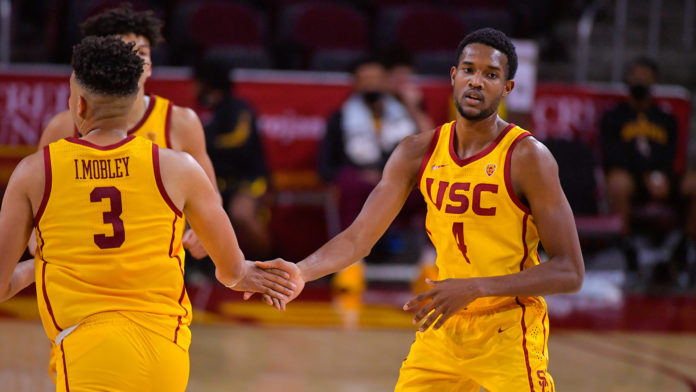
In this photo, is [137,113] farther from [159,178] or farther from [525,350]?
A: [525,350]

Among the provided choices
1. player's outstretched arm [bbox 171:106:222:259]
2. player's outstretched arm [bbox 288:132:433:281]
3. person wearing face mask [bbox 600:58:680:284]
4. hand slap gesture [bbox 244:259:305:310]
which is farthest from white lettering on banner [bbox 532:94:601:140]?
hand slap gesture [bbox 244:259:305:310]

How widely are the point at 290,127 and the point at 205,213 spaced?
6445mm

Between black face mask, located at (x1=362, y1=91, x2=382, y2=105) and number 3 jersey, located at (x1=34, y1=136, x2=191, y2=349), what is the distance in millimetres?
5833

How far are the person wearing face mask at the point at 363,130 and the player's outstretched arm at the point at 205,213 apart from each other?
5118 mm

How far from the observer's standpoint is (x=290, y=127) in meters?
9.66

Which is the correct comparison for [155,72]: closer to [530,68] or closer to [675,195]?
[530,68]

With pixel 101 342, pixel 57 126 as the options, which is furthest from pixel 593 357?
pixel 101 342

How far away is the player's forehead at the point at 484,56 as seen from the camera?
143 inches

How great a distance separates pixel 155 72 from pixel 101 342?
6600mm

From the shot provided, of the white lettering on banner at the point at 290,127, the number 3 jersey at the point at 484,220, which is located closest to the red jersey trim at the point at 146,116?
the number 3 jersey at the point at 484,220

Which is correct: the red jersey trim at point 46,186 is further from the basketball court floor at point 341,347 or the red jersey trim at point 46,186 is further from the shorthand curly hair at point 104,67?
the basketball court floor at point 341,347

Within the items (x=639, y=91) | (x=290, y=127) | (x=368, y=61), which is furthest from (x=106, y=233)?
(x=639, y=91)

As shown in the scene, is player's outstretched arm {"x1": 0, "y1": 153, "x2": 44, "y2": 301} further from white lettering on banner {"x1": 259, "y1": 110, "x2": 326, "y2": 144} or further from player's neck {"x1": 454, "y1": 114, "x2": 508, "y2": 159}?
white lettering on banner {"x1": 259, "y1": 110, "x2": 326, "y2": 144}

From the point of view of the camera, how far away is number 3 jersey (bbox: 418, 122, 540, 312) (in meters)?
3.62
